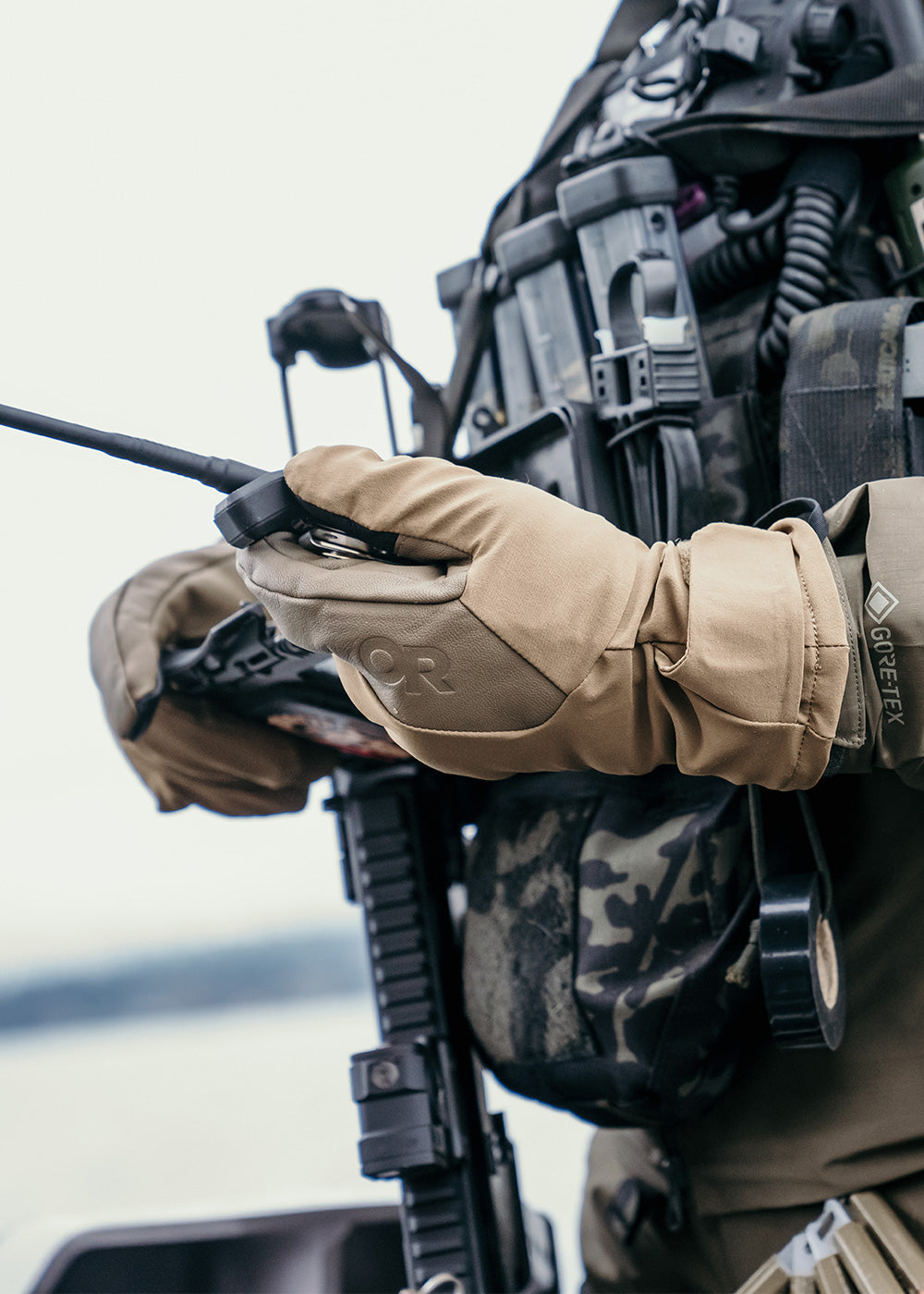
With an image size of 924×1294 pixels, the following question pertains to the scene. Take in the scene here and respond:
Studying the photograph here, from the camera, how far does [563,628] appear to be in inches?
24.0

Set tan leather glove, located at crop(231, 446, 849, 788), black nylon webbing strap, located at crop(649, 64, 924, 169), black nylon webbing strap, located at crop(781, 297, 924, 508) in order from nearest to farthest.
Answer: tan leather glove, located at crop(231, 446, 849, 788) < black nylon webbing strap, located at crop(781, 297, 924, 508) < black nylon webbing strap, located at crop(649, 64, 924, 169)

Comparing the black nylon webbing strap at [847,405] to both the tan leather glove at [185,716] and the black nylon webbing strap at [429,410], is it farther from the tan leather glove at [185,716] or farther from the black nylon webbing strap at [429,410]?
the tan leather glove at [185,716]

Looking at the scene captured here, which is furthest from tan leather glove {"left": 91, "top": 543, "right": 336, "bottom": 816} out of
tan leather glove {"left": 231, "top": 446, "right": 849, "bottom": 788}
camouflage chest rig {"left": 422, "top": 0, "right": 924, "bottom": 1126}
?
tan leather glove {"left": 231, "top": 446, "right": 849, "bottom": 788}

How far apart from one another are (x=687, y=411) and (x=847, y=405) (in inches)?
5.1

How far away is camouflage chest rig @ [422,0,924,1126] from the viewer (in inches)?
33.7

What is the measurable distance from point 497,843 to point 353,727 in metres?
0.18

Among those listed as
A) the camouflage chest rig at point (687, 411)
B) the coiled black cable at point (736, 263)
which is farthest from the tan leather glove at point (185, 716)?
the coiled black cable at point (736, 263)

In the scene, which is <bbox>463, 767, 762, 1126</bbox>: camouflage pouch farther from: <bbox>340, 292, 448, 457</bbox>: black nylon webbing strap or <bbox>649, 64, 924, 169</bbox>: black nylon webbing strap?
<bbox>649, 64, 924, 169</bbox>: black nylon webbing strap

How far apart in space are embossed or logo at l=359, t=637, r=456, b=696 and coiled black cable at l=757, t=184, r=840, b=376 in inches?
19.3

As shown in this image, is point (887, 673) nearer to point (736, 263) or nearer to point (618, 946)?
point (618, 946)

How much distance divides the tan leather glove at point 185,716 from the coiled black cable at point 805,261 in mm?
599

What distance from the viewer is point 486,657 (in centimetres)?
62

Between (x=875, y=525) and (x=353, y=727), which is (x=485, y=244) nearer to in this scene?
(x=353, y=727)

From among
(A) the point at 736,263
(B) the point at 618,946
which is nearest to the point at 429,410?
(A) the point at 736,263
